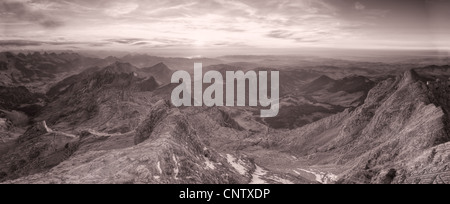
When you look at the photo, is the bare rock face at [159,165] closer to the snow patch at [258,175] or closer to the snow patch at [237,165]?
the snow patch at [237,165]

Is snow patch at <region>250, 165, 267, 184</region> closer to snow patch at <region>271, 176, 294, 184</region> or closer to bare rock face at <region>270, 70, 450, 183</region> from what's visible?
snow patch at <region>271, 176, 294, 184</region>

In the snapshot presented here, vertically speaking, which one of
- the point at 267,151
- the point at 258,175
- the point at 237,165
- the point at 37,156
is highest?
the point at 237,165

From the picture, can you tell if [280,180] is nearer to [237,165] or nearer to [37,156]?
[237,165]

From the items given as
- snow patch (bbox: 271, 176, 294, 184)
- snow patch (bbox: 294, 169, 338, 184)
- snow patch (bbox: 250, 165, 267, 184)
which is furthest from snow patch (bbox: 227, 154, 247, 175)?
snow patch (bbox: 294, 169, 338, 184)

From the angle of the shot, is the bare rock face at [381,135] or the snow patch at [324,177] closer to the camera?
the bare rock face at [381,135]

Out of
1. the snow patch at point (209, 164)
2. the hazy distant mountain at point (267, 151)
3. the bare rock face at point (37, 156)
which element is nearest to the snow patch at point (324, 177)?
the hazy distant mountain at point (267, 151)

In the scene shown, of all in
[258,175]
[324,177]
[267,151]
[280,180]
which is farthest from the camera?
[267,151]

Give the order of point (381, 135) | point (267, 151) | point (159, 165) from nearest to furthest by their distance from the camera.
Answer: point (159, 165)
point (381, 135)
point (267, 151)

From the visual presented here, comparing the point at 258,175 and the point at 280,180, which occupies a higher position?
the point at 280,180

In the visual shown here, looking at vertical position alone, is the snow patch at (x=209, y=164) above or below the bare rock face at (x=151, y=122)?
below

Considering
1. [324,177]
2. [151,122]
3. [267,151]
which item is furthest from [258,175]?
[267,151]
